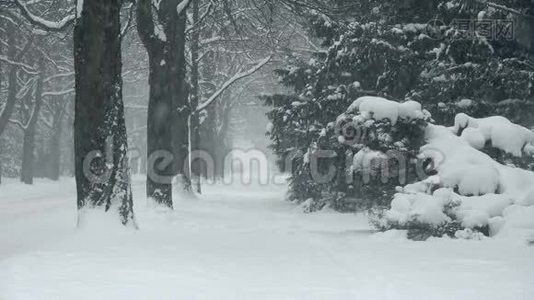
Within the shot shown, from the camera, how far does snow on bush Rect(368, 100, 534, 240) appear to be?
33.1ft

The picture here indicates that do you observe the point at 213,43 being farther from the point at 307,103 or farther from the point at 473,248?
the point at 473,248

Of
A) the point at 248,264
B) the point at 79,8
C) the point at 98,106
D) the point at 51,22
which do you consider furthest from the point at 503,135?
the point at 51,22

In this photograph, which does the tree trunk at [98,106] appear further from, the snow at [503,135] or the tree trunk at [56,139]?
the tree trunk at [56,139]

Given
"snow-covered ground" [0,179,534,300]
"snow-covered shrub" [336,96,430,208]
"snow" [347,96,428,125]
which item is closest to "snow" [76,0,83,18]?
"snow-covered ground" [0,179,534,300]

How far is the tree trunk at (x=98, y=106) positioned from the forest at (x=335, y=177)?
2 centimetres

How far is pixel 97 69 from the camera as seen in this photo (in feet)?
31.4

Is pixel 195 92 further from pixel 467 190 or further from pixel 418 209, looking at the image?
pixel 418 209

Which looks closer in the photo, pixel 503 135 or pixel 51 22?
pixel 503 135

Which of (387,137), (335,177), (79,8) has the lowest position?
(335,177)

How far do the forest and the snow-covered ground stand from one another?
34 mm

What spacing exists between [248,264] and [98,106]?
3758 mm

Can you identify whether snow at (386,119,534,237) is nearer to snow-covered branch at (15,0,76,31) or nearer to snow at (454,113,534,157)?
snow at (454,113,534,157)

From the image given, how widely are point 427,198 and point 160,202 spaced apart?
6833 mm

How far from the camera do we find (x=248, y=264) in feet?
25.1
